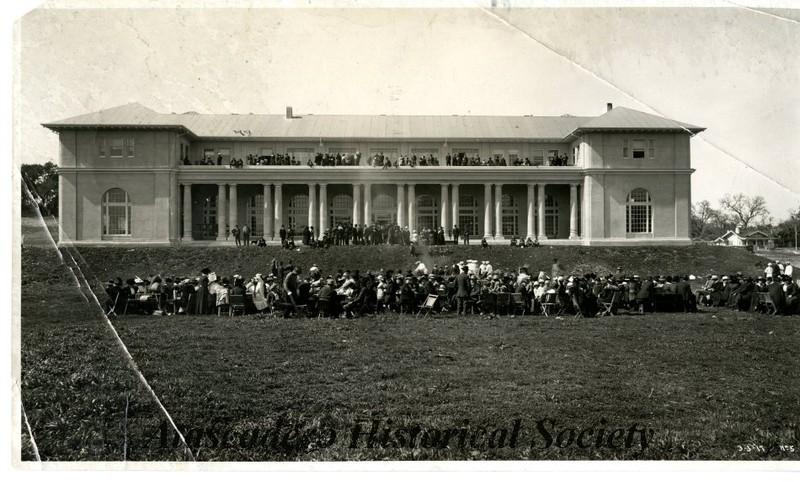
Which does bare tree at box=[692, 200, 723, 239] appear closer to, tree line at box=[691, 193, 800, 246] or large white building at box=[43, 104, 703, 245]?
tree line at box=[691, 193, 800, 246]

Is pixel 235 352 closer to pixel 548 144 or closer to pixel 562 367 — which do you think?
pixel 562 367

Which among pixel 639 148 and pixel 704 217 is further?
pixel 704 217

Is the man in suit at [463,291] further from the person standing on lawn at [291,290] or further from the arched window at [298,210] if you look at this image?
the arched window at [298,210]

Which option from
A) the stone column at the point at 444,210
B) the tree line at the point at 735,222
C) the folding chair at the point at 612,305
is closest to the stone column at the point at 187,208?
the stone column at the point at 444,210

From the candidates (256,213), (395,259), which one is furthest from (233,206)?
(395,259)

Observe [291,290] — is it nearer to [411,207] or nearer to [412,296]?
[412,296]

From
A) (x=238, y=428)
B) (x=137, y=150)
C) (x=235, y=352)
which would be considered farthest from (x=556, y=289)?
(x=137, y=150)

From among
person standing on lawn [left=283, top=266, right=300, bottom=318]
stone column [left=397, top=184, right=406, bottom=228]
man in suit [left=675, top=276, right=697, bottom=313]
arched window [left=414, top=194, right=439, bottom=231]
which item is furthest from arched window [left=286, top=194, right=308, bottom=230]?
man in suit [left=675, top=276, right=697, bottom=313]
